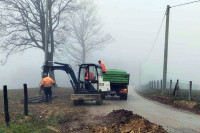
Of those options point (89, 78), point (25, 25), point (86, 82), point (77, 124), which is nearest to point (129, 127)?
point (77, 124)

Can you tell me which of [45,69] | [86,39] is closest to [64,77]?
[86,39]

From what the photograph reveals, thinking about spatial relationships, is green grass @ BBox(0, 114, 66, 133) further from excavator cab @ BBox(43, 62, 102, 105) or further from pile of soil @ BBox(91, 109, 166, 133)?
excavator cab @ BBox(43, 62, 102, 105)

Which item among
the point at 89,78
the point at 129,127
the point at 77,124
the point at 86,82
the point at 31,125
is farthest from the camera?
the point at 89,78

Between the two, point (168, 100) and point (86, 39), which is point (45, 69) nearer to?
point (168, 100)

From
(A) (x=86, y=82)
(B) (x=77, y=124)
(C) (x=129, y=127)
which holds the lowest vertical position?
(B) (x=77, y=124)

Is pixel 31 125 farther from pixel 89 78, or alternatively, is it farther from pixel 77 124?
pixel 89 78

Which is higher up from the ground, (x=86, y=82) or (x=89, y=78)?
(x=89, y=78)

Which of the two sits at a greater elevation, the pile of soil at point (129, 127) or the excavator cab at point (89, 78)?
the excavator cab at point (89, 78)

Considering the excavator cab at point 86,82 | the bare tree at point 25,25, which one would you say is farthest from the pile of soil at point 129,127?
the bare tree at point 25,25

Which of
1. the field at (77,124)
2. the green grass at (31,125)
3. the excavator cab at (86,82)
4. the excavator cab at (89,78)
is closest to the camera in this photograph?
the green grass at (31,125)

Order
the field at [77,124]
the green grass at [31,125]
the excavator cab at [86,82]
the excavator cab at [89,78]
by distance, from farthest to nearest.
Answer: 1. the excavator cab at [89,78]
2. the excavator cab at [86,82]
3. the field at [77,124]
4. the green grass at [31,125]

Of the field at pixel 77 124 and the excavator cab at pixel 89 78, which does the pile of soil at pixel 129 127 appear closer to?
the field at pixel 77 124

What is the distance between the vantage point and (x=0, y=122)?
9.89m

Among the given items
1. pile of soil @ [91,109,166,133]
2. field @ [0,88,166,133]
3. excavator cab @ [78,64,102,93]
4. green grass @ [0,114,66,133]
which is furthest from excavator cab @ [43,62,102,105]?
pile of soil @ [91,109,166,133]
